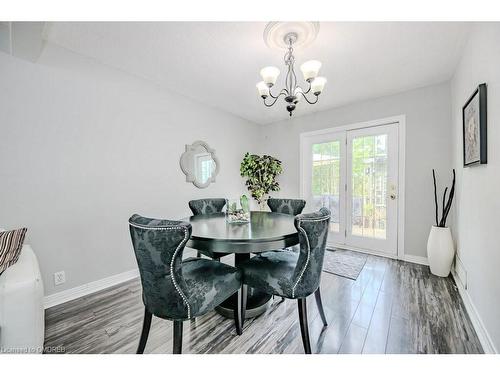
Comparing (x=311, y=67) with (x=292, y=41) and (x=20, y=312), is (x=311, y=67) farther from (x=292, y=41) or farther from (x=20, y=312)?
(x=20, y=312)

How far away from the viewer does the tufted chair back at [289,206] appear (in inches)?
106

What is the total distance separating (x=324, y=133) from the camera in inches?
146

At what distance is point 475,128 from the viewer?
1.67 metres

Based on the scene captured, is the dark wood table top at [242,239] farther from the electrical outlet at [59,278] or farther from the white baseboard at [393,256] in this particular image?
the white baseboard at [393,256]

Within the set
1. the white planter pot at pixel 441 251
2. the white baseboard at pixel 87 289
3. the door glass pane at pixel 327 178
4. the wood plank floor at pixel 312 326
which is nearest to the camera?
the wood plank floor at pixel 312 326

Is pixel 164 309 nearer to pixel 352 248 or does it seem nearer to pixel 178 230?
pixel 178 230

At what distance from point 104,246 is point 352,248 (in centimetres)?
350

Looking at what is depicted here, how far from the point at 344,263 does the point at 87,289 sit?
10.0 ft

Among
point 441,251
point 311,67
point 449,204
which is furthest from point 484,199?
point 311,67

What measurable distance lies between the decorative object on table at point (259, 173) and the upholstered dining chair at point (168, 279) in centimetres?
266

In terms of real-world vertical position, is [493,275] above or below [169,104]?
below

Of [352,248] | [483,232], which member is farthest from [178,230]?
[352,248]

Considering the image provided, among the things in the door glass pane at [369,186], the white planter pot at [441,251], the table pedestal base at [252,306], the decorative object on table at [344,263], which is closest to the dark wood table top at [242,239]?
the table pedestal base at [252,306]

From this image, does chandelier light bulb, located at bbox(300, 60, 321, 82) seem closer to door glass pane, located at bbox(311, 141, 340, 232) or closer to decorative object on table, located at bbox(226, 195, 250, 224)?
decorative object on table, located at bbox(226, 195, 250, 224)
